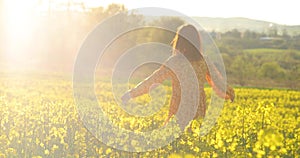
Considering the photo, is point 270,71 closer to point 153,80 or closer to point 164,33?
point 164,33

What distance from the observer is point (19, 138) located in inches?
294

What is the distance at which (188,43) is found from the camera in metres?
8.18

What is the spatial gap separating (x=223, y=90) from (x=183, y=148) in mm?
2234

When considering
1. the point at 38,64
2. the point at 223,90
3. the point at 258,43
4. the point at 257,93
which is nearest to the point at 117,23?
the point at 38,64

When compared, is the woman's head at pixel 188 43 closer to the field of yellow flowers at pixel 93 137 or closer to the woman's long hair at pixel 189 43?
the woman's long hair at pixel 189 43

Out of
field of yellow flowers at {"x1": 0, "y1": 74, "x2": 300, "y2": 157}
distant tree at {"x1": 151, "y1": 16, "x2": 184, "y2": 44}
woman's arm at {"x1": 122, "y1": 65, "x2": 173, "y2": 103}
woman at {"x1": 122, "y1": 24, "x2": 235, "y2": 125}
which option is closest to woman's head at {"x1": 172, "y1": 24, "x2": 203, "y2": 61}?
woman at {"x1": 122, "y1": 24, "x2": 235, "y2": 125}

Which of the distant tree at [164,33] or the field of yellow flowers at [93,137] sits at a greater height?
the distant tree at [164,33]

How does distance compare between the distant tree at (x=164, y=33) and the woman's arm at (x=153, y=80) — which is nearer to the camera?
the woman's arm at (x=153, y=80)

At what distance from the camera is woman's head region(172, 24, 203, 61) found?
8.16 meters

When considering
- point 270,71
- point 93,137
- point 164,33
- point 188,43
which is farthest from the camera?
point 270,71

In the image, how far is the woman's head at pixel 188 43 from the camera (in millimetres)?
8156

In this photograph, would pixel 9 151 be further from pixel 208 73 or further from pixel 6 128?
pixel 208 73

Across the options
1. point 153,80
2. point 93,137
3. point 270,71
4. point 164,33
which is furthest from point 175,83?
point 270,71

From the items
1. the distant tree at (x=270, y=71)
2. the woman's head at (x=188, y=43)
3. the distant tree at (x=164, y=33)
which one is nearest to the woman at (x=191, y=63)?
the woman's head at (x=188, y=43)
